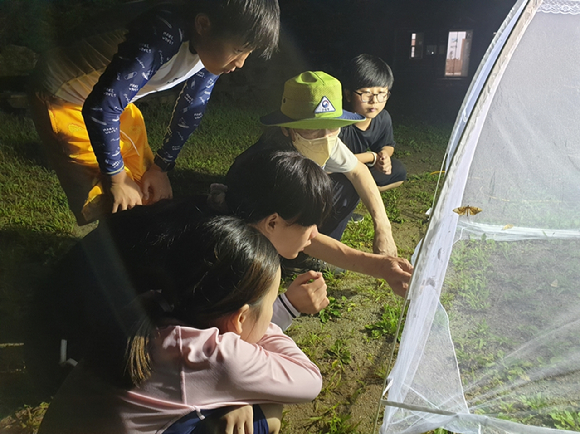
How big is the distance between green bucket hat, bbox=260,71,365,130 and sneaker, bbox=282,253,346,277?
0.53m

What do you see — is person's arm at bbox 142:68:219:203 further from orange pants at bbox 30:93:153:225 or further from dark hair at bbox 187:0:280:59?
dark hair at bbox 187:0:280:59

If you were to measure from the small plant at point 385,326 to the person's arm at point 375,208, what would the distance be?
0.70ft

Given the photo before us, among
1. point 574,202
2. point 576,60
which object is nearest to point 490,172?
point 574,202

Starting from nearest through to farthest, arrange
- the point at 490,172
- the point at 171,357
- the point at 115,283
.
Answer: the point at 171,357
the point at 115,283
the point at 490,172

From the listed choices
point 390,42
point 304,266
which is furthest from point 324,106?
point 390,42

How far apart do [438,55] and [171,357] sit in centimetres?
441

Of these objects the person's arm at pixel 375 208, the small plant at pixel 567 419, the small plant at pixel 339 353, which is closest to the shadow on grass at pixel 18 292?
the small plant at pixel 339 353

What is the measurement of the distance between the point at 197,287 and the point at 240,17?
2.24 ft

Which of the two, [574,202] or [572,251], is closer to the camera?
[572,251]

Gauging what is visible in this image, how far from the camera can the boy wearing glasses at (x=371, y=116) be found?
1.98 meters

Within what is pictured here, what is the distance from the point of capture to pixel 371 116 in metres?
2.04

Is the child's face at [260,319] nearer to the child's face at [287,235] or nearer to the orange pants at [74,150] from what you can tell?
the child's face at [287,235]

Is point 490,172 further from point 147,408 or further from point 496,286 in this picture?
point 147,408

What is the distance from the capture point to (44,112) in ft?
4.32
